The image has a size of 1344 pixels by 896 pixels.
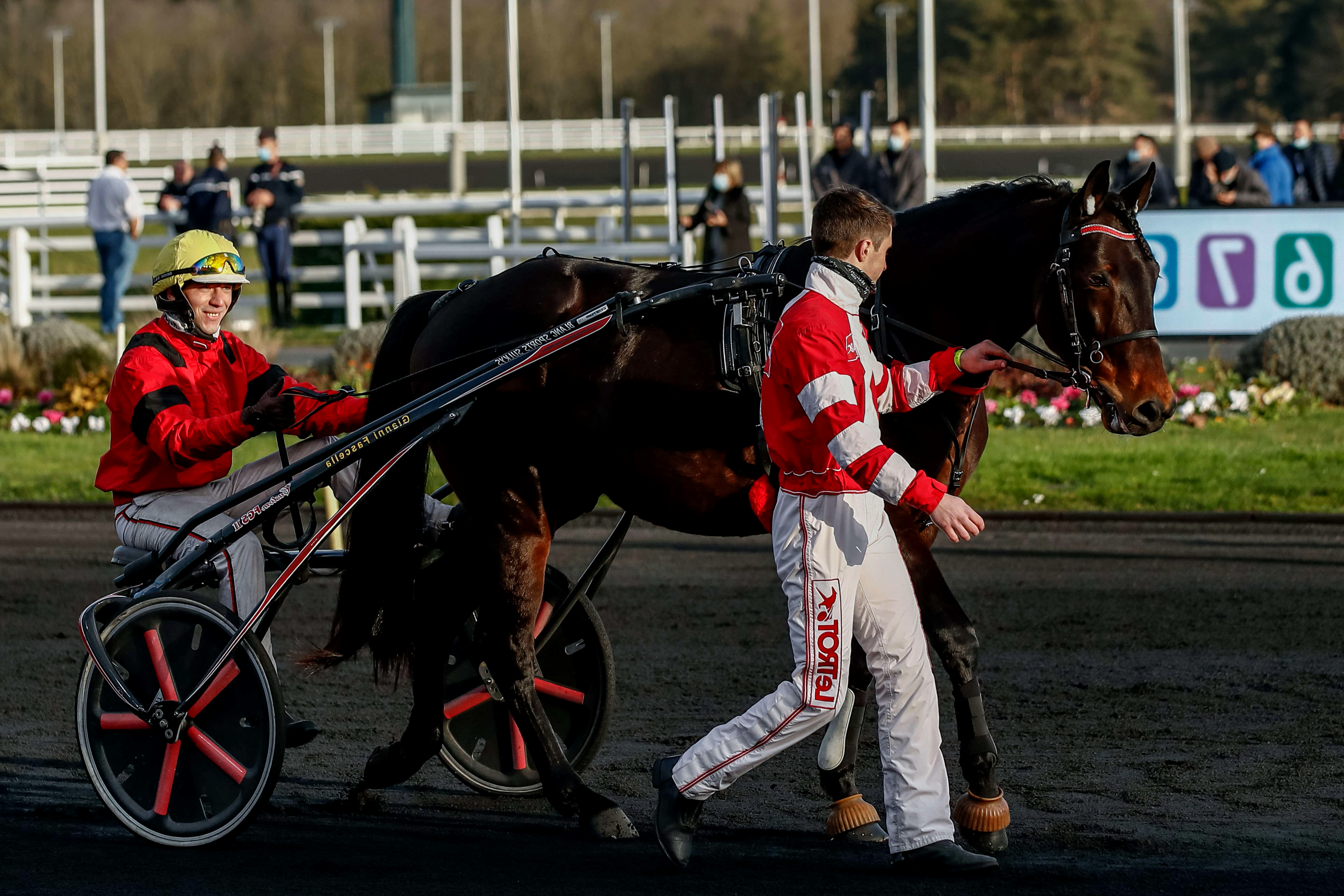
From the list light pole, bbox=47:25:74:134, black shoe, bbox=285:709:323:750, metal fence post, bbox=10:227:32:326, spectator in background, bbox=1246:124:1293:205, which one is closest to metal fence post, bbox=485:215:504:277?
metal fence post, bbox=10:227:32:326

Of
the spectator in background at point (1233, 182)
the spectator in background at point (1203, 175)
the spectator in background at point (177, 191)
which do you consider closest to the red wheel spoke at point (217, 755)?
the spectator in background at point (1203, 175)

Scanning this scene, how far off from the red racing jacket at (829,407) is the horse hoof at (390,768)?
57.9 inches

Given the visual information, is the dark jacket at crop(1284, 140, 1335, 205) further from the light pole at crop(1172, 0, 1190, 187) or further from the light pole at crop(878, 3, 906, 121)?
the light pole at crop(878, 3, 906, 121)

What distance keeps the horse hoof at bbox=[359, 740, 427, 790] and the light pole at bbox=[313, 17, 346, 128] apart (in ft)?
179

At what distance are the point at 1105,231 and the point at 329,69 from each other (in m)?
59.4

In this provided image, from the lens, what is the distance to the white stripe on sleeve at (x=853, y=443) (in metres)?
3.68

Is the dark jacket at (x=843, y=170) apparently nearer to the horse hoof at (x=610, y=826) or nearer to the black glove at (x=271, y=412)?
the black glove at (x=271, y=412)

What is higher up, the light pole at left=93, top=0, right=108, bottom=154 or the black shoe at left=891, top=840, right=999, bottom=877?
the light pole at left=93, top=0, right=108, bottom=154

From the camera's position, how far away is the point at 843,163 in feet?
48.6

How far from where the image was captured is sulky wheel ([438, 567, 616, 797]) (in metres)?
4.95

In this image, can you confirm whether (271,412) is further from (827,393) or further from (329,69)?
(329,69)

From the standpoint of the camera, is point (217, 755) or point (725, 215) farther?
point (725, 215)

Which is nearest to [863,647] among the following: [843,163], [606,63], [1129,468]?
[1129,468]

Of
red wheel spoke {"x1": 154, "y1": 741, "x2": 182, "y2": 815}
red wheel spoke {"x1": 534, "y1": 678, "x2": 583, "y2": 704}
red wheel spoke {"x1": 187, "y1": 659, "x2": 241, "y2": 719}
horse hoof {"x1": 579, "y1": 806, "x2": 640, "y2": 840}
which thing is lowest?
horse hoof {"x1": 579, "y1": 806, "x2": 640, "y2": 840}
